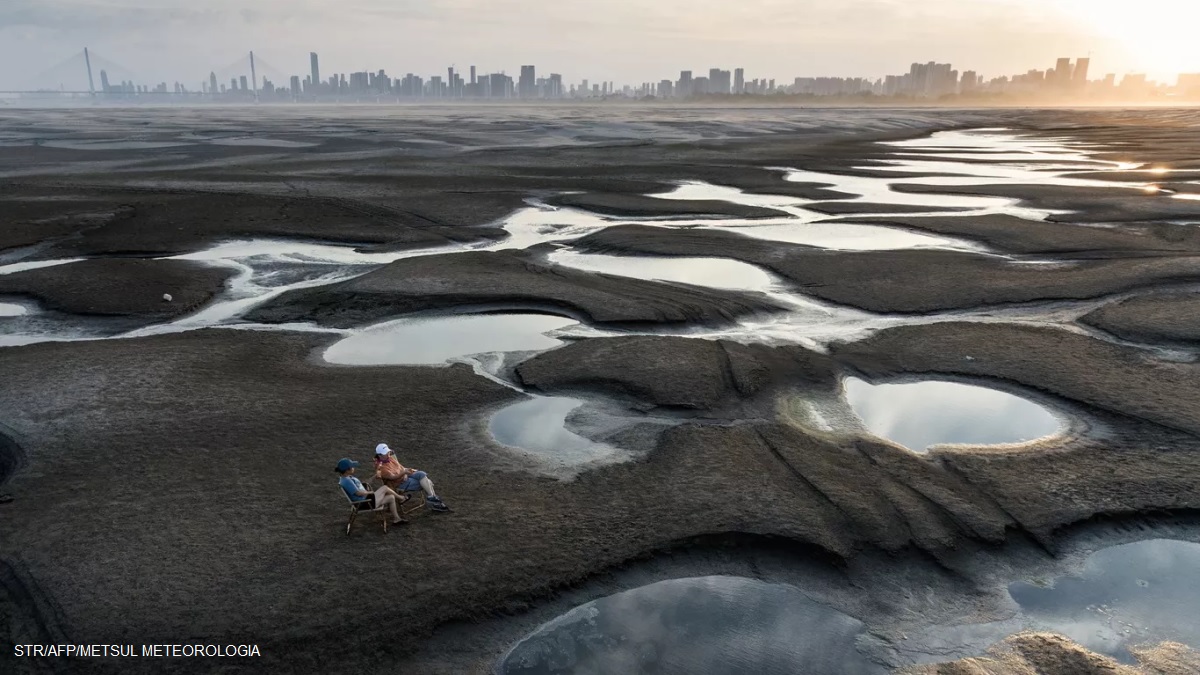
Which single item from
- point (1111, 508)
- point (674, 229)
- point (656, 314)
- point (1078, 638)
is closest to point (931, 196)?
point (674, 229)

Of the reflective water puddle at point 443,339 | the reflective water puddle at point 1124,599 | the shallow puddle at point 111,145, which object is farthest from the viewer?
the shallow puddle at point 111,145

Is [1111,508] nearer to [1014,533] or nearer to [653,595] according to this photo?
[1014,533]

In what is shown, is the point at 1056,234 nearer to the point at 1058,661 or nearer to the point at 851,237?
the point at 851,237

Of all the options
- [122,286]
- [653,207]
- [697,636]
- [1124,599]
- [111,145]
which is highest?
[111,145]

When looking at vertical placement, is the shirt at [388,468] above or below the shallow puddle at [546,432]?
above

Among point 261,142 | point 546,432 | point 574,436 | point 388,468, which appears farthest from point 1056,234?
point 261,142

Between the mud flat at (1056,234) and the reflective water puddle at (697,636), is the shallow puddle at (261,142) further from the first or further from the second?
the reflective water puddle at (697,636)

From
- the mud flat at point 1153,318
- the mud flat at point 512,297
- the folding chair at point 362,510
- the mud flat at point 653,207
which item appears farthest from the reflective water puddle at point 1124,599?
the mud flat at point 653,207

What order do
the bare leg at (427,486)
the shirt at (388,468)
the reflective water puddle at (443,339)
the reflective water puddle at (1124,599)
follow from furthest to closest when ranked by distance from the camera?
the reflective water puddle at (443,339), the bare leg at (427,486), the shirt at (388,468), the reflective water puddle at (1124,599)
